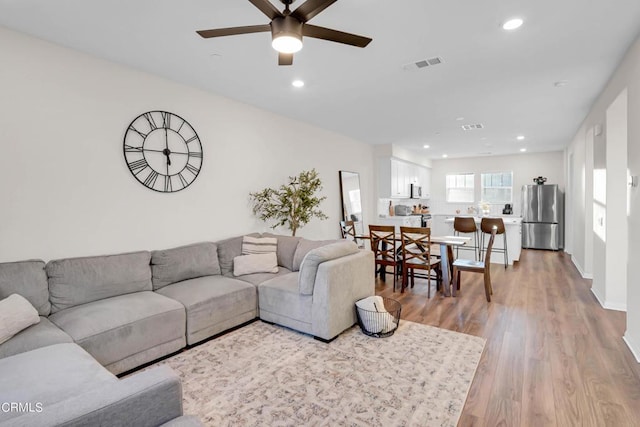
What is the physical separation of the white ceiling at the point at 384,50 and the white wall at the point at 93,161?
9.0 inches

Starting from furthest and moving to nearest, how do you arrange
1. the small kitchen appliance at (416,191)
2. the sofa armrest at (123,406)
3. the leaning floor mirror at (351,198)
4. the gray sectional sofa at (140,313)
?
the small kitchen appliance at (416,191) → the leaning floor mirror at (351,198) → the gray sectional sofa at (140,313) → the sofa armrest at (123,406)

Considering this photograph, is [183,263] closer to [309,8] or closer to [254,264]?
[254,264]

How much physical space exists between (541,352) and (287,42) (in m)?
3.17

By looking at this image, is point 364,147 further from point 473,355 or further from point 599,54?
point 473,355

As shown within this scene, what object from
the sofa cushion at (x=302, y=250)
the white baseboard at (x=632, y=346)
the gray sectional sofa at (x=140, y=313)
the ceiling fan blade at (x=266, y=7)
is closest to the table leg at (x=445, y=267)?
the gray sectional sofa at (x=140, y=313)

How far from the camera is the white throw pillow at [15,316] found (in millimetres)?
1973

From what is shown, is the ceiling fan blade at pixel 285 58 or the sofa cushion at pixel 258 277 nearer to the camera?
the ceiling fan blade at pixel 285 58

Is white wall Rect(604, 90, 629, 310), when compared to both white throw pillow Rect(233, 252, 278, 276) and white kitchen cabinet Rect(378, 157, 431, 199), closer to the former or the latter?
white throw pillow Rect(233, 252, 278, 276)

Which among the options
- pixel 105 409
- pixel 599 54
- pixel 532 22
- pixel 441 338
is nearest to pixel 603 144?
pixel 599 54

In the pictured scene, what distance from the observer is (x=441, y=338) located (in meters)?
3.01

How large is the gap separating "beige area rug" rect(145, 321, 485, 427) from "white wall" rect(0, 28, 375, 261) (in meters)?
1.43

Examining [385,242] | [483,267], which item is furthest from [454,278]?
[385,242]

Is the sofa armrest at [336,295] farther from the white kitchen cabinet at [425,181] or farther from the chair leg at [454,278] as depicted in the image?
the white kitchen cabinet at [425,181]

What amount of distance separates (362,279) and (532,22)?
8.56 feet
